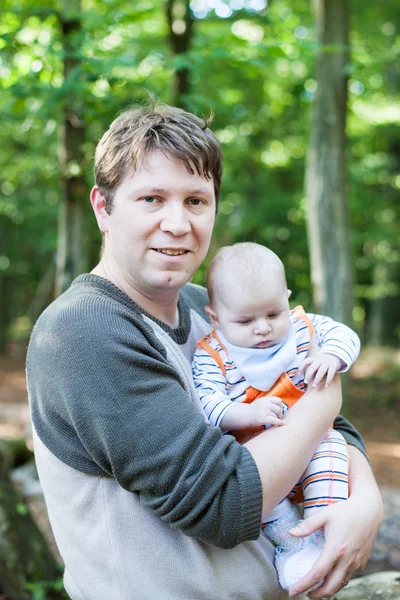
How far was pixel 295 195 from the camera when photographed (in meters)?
11.0

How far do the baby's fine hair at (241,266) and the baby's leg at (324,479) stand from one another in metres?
0.57

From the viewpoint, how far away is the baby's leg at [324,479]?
1.87 m

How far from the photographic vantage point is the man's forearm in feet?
5.37

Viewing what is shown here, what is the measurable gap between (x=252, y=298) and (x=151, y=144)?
0.58m

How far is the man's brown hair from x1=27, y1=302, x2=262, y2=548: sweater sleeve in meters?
0.46

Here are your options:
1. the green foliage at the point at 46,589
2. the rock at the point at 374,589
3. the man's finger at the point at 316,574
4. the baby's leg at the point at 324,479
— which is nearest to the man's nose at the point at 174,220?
the baby's leg at the point at 324,479

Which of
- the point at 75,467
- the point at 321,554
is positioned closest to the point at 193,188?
the point at 75,467

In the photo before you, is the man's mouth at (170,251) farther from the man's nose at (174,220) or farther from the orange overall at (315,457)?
the orange overall at (315,457)

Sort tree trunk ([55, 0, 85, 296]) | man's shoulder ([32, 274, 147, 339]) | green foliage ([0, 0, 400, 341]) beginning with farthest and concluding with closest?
green foliage ([0, 0, 400, 341])
tree trunk ([55, 0, 85, 296])
man's shoulder ([32, 274, 147, 339])

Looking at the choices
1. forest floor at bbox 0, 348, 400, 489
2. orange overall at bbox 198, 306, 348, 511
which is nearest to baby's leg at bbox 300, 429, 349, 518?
orange overall at bbox 198, 306, 348, 511

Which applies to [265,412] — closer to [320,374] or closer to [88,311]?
[320,374]

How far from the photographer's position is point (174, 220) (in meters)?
1.80

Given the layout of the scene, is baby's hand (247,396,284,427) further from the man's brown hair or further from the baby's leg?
the man's brown hair

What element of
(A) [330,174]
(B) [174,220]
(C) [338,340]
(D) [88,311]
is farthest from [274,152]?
(D) [88,311]
